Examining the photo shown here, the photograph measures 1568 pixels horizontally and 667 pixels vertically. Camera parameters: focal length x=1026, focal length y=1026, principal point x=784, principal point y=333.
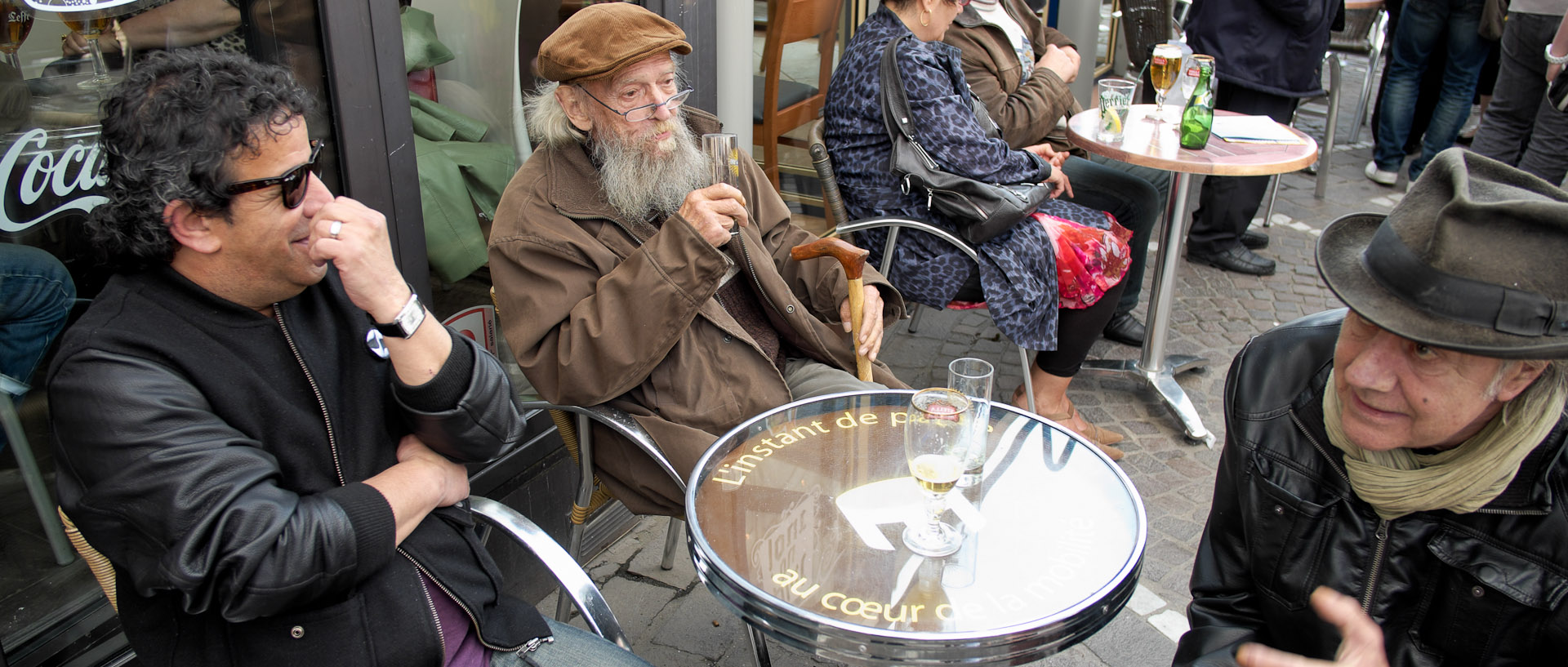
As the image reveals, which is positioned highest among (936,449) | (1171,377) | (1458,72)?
(936,449)

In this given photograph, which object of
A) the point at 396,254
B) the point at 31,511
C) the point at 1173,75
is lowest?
the point at 31,511

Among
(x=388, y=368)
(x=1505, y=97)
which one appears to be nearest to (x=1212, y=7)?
(x=1505, y=97)

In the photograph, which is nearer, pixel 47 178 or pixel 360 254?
pixel 360 254

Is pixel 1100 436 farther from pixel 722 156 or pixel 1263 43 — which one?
pixel 1263 43

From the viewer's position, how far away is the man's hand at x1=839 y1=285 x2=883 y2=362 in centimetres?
288

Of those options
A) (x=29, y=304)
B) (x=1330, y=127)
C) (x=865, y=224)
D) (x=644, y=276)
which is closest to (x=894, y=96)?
(x=865, y=224)

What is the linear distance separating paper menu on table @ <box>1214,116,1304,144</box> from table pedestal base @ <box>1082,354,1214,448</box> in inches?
39.2

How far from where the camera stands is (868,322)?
2.89m

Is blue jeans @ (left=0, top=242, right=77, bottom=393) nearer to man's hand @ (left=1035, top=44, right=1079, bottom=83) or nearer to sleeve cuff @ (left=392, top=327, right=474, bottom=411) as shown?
sleeve cuff @ (left=392, top=327, right=474, bottom=411)

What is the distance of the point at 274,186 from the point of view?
5.53 feet

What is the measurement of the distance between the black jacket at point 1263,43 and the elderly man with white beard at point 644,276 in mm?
3395

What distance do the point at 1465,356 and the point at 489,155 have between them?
2802mm

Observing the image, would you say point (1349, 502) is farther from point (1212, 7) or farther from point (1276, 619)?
point (1212, 7)

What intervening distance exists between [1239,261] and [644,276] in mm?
4513
